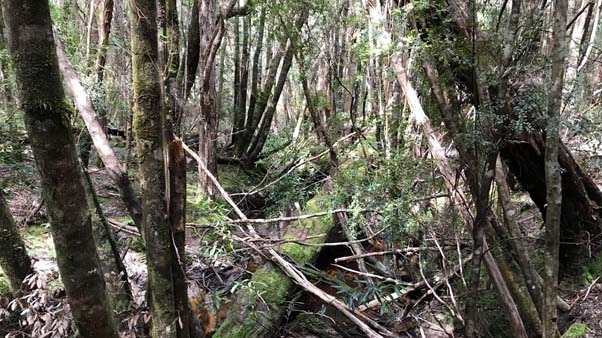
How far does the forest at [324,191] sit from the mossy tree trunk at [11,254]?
13 millimetres

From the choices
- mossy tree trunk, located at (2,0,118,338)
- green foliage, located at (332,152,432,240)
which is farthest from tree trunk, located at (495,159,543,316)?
mossy tree trunk, located at (2,0,118,338)

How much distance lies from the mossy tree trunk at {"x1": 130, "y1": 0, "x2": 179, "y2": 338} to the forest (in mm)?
12

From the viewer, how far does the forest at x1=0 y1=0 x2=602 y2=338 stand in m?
2.49

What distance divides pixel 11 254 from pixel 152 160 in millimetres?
1453

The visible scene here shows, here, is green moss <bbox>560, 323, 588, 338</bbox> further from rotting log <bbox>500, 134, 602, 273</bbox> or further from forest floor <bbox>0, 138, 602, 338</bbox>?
rotting log <bbox>500, 134, 602, 273</bbox>

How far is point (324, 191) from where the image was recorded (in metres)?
6.77

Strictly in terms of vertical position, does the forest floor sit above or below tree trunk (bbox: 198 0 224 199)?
below

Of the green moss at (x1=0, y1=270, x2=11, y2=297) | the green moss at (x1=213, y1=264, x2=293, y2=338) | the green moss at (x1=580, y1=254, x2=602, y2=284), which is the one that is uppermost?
the green moss at (x1=0, y1=270, x2=11, y2=297)

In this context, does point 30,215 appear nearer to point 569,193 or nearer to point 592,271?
point 569,193

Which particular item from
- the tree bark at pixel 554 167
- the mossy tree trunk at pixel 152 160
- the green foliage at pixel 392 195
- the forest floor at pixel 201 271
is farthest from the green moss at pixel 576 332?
the mossy tree trunk at pixel 152 160

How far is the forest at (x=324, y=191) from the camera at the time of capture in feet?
8.18

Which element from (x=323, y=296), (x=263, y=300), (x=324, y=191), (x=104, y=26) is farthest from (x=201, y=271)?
(x=104, y=26)

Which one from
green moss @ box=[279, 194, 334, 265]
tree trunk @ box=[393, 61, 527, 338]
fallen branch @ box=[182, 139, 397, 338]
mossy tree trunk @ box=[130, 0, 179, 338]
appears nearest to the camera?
mossy tree trunk @ box=[130, 0, 179, 338]

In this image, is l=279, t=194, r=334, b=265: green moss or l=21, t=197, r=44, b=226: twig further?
l=279, t=194, r=334, b=265: green moss
